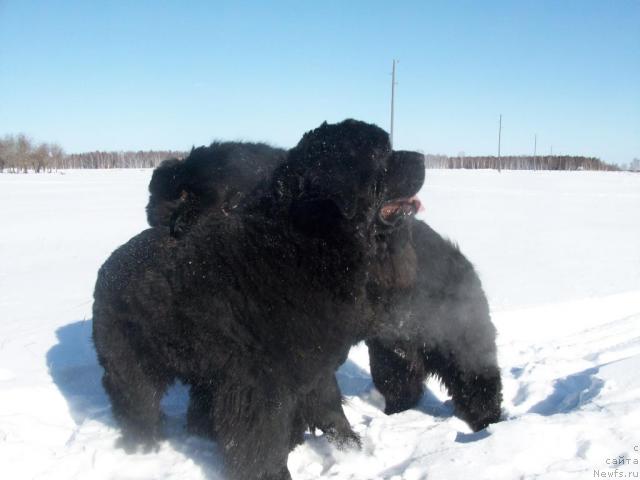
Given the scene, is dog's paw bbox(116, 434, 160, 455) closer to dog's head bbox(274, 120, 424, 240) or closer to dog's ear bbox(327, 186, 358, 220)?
dog's head bbox(274, 120, 424, 240)

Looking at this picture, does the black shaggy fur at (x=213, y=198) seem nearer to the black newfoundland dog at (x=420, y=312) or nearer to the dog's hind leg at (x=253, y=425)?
the black newfoundland dog at (x=420, y=312)

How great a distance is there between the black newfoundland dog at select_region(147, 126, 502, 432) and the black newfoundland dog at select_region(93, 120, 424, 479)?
0.34 meters

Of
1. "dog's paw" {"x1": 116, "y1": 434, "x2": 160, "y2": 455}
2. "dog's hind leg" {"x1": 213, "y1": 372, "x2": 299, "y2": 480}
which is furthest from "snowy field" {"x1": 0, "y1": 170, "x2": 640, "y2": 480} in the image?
"dog's hind leg" {"x1": 213, "y1": 372, "x2": 299, "y2": 480}

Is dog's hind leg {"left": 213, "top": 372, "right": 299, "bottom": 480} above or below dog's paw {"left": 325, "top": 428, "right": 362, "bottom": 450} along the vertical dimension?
above

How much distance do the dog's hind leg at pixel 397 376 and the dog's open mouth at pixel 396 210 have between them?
3.84ft

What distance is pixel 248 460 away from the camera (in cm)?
264

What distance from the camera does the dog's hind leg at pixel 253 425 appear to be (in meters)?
2.59

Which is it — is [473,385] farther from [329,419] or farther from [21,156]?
[21,156]

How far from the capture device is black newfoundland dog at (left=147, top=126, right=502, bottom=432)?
3.11m

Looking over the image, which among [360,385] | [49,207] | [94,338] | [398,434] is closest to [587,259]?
[360,385]

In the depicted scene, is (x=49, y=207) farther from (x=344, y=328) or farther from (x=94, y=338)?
(x=344, y=328)

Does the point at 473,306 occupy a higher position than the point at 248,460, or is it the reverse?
the point at 473,306

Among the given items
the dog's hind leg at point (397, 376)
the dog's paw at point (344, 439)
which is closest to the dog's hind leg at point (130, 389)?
the dog's paw at point (344, 439)

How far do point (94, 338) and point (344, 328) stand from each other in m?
1.53
